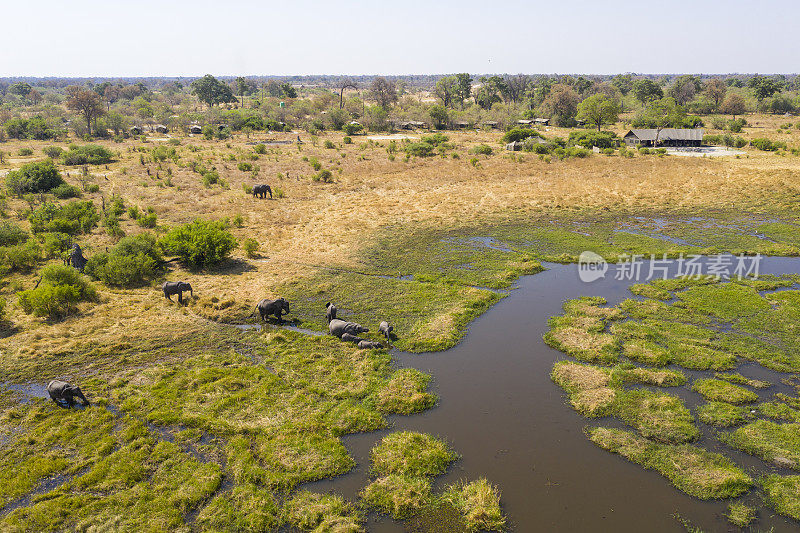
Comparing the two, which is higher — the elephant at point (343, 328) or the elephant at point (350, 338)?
the elephant at point (343, 328)

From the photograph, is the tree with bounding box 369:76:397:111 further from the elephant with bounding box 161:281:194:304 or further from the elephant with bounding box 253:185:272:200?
the elephant with bounding box 161:281:194:304

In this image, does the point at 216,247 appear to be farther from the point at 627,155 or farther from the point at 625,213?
the point at 627,155

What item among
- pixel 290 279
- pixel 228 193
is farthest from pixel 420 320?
pixel 228 193

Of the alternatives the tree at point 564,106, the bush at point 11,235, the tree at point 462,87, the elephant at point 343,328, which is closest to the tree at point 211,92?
the tree at point 462,87

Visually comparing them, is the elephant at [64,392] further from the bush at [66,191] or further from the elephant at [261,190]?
the bush at [66,191]

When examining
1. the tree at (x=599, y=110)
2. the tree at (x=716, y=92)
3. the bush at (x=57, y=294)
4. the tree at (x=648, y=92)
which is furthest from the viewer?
the tree at (x=648, y=92)

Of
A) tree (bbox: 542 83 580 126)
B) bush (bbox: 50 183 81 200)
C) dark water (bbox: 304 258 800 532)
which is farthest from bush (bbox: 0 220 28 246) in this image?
tree (bbox: 542 83 580 126)
